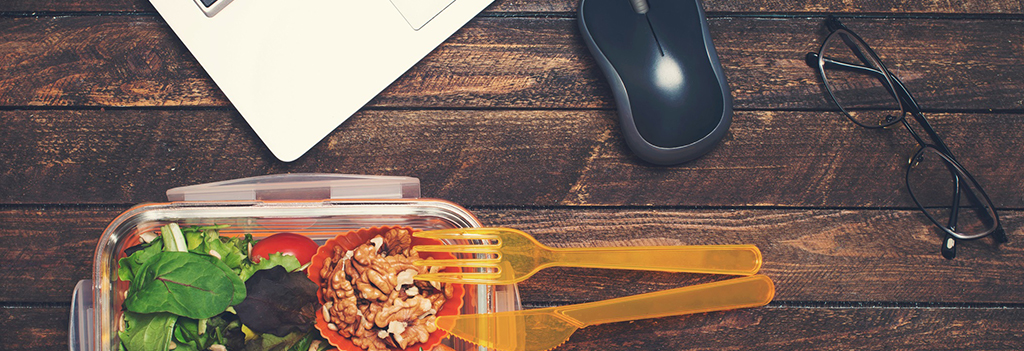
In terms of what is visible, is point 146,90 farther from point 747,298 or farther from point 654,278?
point 747,298

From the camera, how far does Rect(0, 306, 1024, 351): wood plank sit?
0.71 metres

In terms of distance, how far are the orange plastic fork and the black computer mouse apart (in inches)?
5.0

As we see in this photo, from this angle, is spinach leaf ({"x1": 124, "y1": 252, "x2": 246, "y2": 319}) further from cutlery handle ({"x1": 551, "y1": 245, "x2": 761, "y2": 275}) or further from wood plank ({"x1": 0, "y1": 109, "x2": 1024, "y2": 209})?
cutlery handle ({"x1": 551, "y1": 245, "x2": 761, "y2": 275})

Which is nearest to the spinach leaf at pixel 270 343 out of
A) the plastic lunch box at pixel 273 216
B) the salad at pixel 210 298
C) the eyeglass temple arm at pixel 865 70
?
the salad at pixel 210 298

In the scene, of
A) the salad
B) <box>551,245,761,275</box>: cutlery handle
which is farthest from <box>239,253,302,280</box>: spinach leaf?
<box>551,245,761,275</box>: cutlery handle

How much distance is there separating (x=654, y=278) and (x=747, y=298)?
0.39ft

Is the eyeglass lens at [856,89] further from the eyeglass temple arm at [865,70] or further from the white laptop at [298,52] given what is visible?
the white laptop at [298,52]

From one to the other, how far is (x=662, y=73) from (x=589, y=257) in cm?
25

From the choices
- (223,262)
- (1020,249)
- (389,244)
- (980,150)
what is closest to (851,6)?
(980,150)

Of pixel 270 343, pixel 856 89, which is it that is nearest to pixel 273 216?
pixel 270 343

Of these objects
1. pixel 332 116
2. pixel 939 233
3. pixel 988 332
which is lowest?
pixel 988 332

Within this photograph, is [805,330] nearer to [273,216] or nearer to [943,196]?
[943,196]

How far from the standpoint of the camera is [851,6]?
74cm

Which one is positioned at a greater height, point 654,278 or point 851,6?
point 851,6
